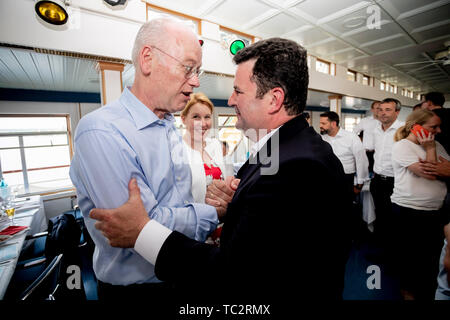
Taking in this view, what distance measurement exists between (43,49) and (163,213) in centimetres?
308

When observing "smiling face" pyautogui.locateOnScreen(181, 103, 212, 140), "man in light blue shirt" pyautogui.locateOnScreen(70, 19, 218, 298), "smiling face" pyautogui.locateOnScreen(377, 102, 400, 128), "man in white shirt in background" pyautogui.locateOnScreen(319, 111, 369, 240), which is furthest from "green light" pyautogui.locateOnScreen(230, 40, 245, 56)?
"man in light blue shirt" pyautogui.locateOnScreen(70, 19, 218, 298)

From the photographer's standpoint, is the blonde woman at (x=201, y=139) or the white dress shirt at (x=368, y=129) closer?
the blonde woman at (x=201, y=139)

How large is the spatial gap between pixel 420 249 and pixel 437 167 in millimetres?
943

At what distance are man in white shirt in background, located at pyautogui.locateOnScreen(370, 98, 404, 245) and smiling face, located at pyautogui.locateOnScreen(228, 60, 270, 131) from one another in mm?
3502

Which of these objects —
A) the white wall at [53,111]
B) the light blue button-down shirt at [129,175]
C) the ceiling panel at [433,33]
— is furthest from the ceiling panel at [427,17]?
the white wall at [53,111]

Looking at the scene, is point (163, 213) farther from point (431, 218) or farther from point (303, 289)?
point (431, 218)

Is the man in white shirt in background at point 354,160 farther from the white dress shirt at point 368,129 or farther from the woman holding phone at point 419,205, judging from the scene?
the woman holding phone at point 419,205

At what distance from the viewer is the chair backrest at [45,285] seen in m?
1.41

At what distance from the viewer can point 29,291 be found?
1.41 meters

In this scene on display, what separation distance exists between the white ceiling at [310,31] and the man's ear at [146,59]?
269 centimetres

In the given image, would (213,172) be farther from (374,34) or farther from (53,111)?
(53,111)

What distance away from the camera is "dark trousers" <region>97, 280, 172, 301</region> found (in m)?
0.92
